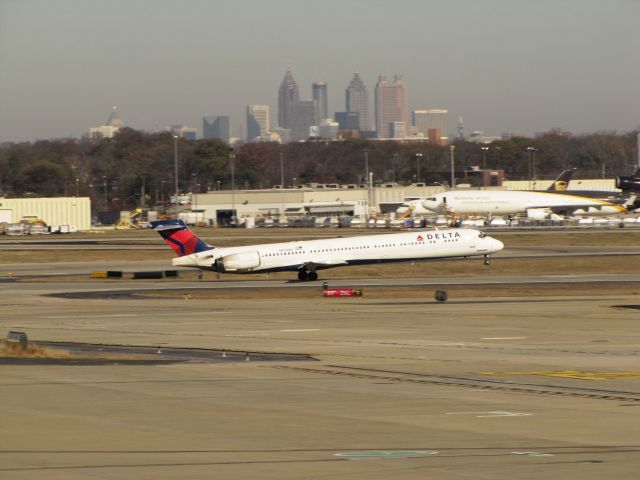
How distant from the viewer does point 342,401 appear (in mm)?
29703

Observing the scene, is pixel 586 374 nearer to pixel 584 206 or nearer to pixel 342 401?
pixel 342 401

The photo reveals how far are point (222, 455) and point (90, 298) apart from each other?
177 ft

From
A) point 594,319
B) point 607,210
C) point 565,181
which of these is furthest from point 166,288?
point 565,181

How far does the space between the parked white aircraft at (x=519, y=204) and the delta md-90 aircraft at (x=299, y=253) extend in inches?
3310

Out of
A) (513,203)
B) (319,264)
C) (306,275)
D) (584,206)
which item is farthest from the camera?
(584,206)

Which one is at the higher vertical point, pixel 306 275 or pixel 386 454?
pixel 386 454

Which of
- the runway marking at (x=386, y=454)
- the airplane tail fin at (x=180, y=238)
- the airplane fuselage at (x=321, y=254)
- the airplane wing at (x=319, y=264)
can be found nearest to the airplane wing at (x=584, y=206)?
the airplane fuselage at (x=321, y=254)

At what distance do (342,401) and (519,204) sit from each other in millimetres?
148126

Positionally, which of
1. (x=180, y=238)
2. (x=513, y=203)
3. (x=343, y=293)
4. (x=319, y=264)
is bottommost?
Result: (x=343, y=293)

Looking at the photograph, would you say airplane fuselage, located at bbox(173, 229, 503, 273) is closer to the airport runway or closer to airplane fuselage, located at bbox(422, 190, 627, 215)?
the airport runway

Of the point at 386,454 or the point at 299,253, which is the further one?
the point at 299,253

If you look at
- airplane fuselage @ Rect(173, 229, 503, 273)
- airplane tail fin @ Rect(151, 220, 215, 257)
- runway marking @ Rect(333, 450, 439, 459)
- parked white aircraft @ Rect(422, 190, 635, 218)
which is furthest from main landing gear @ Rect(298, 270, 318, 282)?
parked white aircraft @ Rect(422, 190, 635, 218)

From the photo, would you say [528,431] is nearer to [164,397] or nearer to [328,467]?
[328,467]

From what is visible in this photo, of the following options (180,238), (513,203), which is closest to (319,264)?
(180,238)
